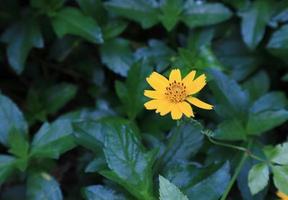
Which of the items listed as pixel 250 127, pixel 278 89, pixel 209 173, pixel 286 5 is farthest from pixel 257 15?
pixel 209 173

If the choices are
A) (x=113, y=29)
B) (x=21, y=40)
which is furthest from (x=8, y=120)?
(x=113, y=29)

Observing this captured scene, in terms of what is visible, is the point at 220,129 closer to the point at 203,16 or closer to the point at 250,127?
the point at 250,127

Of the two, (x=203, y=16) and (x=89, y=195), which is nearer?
(x=89, y=195)

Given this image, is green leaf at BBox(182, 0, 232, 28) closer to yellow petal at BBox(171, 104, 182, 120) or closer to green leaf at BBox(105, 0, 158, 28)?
green leaf at BBox(105, 0, 158, 28)

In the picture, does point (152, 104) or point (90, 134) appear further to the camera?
point (90, 134)

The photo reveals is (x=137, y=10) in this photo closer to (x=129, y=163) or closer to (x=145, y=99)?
(x=145, y=99)

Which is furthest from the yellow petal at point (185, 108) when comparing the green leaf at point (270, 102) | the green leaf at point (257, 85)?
the green leaf at point (257, 85)
